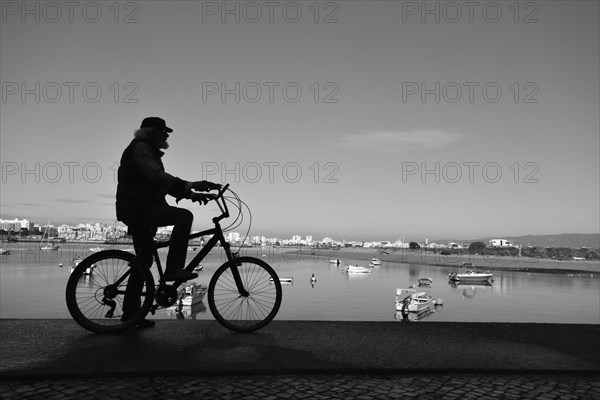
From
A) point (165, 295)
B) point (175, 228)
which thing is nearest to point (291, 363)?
point (165, 295)

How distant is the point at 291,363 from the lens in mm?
3289

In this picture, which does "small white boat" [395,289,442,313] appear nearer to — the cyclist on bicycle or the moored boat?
the moored boat

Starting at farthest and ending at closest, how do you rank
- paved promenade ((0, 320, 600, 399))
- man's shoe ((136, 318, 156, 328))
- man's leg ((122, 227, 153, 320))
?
man's shoe ((136, 318, 156, 328)) < man's leg ((122, 227, 153, 320)) < paved promenade ((0, 320, 600, 399))

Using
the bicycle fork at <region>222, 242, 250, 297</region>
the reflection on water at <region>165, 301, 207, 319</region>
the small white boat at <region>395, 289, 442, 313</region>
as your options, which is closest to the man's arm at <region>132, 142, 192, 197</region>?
the bicycle fork at <region>222, 242, 250, 297</region>

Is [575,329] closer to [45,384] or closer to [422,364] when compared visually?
[422,364]

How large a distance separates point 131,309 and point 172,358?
1.26m

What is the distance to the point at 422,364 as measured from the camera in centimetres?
340

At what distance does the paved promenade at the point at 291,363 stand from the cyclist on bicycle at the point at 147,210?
635 millimetres

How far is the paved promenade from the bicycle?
0.64 ft

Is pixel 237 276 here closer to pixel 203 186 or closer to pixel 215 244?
pixel 215 244

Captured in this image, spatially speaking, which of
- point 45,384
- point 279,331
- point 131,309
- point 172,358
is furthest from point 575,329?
point 45,384

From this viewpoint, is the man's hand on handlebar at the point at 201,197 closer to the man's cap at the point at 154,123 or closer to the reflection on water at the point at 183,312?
the man's cap at the point at 154,123

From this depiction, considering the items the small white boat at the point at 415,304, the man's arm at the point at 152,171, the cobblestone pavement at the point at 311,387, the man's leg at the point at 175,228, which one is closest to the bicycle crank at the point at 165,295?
the man's leg at the point at 175,228

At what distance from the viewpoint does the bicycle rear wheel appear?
4262mm
